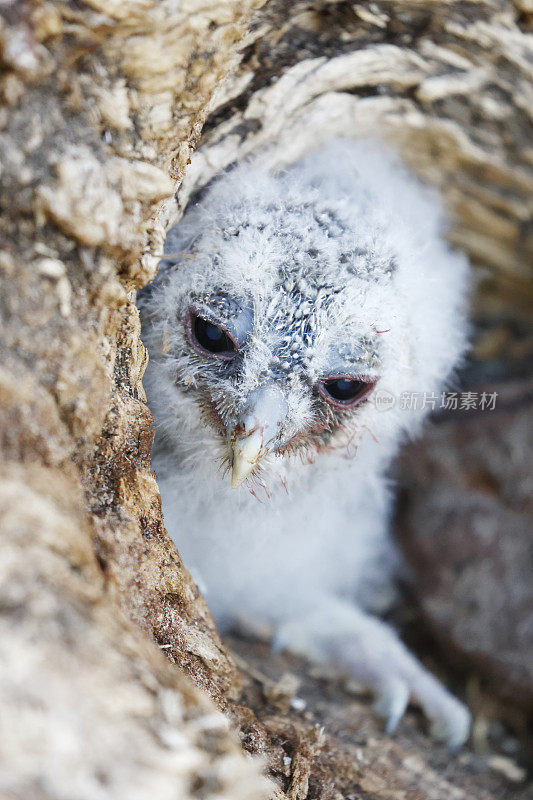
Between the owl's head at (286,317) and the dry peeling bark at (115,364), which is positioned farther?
the owl's head at (286,317)

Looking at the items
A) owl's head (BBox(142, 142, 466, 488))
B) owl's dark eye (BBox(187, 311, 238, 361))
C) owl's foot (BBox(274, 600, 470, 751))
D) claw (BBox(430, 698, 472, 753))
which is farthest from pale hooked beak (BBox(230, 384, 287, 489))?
claw (BBox(430, 698, 472, 753))

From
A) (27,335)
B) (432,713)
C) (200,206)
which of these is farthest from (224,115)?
(432,713)

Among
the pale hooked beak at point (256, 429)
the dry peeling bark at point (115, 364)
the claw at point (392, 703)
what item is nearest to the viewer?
the dry peeling bark at point (115, 364)

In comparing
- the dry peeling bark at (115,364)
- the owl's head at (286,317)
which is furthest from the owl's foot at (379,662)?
the owl's head at (286,317)

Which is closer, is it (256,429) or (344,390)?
(256,429)

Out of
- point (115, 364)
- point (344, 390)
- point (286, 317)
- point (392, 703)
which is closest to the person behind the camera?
point (115, 364)

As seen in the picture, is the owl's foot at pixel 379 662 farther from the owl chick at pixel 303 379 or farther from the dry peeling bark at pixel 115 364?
the dry peeling bark at pixel 115 364

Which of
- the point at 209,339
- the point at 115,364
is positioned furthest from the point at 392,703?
the point at 115,364

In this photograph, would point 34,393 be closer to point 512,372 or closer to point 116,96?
point 116,96

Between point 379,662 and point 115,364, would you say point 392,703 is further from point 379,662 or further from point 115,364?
point 115,364
